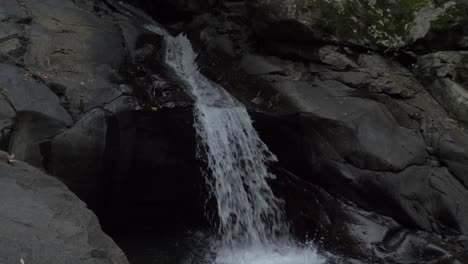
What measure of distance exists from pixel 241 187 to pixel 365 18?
473cm

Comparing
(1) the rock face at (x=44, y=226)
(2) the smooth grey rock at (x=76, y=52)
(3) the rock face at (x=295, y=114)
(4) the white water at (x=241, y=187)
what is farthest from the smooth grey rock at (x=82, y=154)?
(1) the rock face at (x=44, y=226)

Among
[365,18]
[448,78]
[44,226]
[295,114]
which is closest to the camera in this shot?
[44,226]

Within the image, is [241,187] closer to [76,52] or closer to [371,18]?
[76,52]

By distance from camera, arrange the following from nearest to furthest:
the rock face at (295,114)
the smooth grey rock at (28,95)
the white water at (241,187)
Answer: the smooth grey rock at (28,95), the rock face at (295,114), the white water at (241,187)

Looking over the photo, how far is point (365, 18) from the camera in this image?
9.62m

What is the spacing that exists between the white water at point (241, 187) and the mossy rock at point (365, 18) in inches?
90.8

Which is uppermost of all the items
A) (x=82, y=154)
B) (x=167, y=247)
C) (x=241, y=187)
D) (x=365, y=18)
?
(x=365, y=18)

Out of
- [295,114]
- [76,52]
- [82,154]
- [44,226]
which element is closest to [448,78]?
[295,114]

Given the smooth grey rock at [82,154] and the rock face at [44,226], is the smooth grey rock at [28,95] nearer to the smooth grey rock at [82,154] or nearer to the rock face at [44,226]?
the smooth grey rock at [82,154]

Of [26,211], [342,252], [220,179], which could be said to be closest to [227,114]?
[220,179]

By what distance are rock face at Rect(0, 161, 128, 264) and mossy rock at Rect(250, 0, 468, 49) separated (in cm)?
628

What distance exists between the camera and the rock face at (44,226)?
3484mm

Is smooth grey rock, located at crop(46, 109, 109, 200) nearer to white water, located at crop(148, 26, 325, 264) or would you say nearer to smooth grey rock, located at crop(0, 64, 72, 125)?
smooth grey rock, located at crop(0, 64, 72, 125)

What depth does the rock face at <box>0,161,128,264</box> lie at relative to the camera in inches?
137
